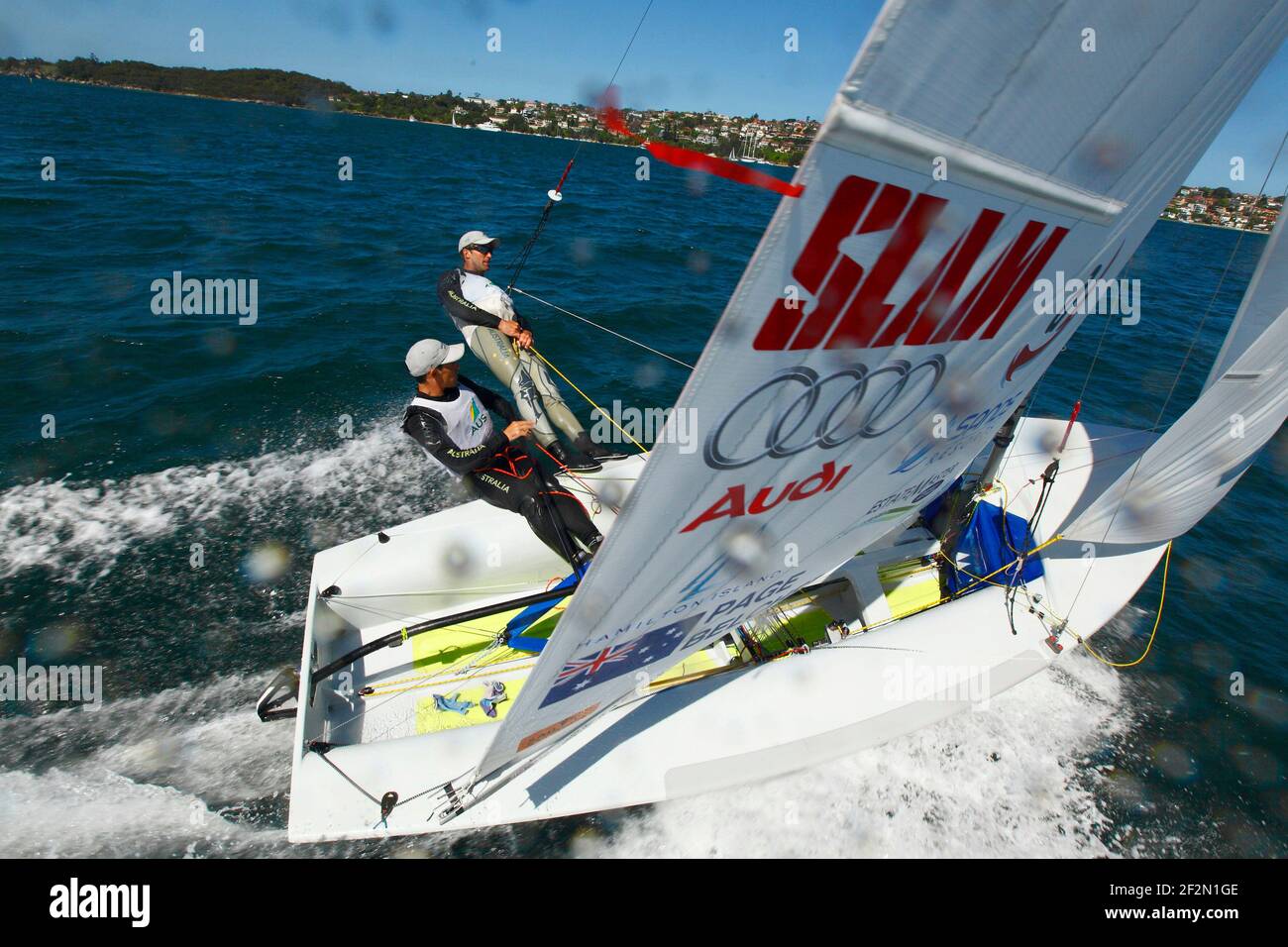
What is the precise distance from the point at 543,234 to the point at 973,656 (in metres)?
13.6

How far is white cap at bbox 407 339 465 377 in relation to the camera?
11.5ft

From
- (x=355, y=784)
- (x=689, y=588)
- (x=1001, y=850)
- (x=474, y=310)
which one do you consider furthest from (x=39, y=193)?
(x=1001, y=850)

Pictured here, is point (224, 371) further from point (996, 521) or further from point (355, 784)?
point (996, 521)

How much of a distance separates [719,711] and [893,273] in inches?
111

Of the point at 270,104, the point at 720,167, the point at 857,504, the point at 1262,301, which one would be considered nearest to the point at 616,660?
the point at 857,504

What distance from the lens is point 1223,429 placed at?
3.99 metres

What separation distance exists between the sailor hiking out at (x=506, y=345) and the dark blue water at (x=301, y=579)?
160 cm
